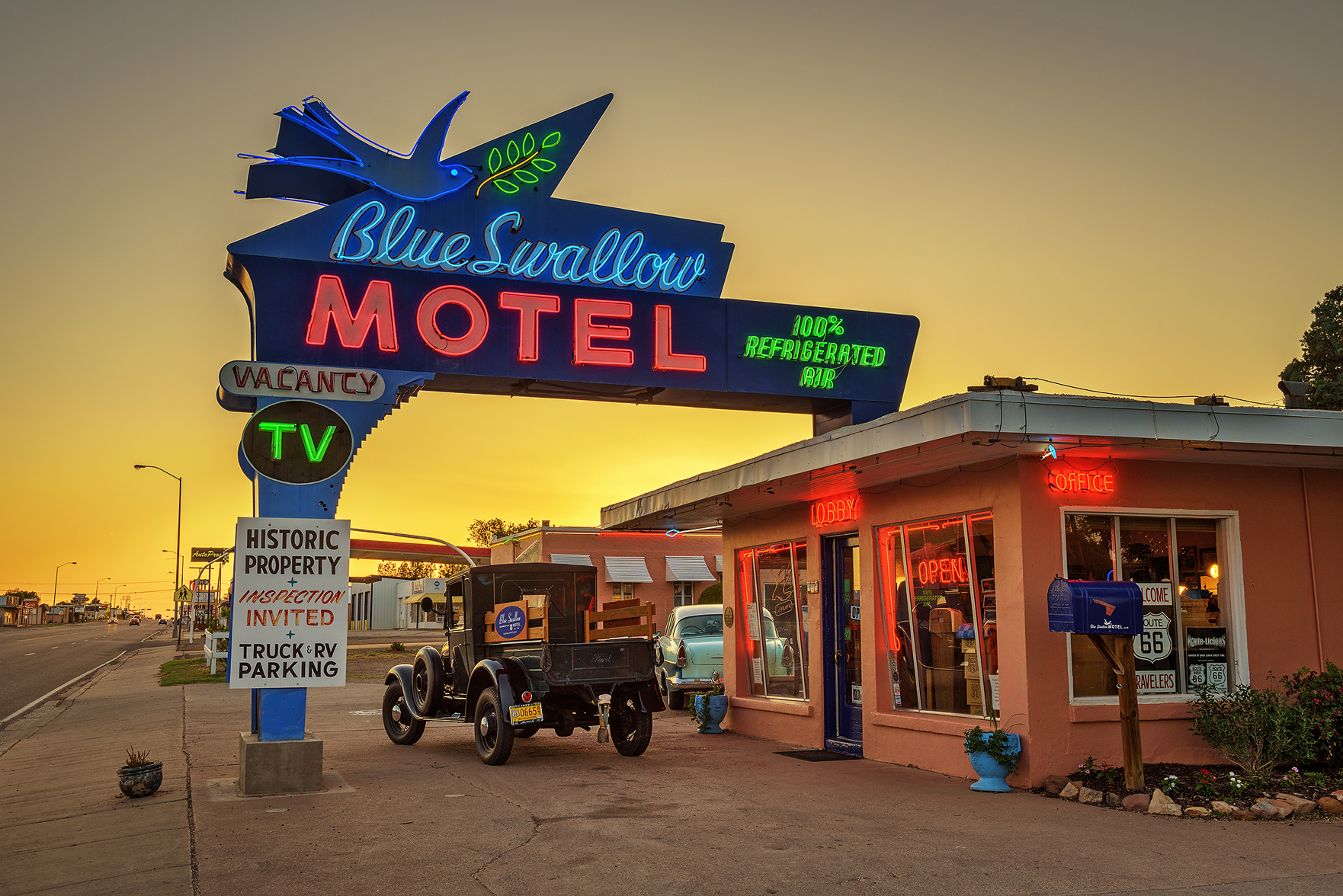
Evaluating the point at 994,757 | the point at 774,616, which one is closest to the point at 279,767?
the point at 994,757

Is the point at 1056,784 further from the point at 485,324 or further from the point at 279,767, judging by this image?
the point at 485,324

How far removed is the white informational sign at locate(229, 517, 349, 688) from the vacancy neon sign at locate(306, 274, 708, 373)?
2.33 meters

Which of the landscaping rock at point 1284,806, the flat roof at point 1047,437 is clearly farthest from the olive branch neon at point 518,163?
the landscaping rock at point 1284,806

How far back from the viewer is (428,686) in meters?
13.2

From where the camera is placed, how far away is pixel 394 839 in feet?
25.6

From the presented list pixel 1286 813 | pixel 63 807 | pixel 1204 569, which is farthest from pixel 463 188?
pixel 1286 813

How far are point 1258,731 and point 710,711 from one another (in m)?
7.45

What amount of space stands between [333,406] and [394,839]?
4541mm

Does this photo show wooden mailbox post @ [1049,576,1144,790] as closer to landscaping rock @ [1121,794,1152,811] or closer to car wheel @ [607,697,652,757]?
landscaping rock @ [1121,794,1152,811]

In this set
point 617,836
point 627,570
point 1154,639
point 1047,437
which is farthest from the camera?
point 627,570

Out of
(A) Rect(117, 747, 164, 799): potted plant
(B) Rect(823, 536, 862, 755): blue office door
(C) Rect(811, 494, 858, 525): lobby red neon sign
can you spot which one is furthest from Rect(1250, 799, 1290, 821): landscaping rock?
(A) Rect(117, 747, 164, 799): potted plant

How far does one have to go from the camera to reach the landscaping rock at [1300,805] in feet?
27.4

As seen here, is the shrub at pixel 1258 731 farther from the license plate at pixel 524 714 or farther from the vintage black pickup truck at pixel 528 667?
the license plate at pixel 524 714

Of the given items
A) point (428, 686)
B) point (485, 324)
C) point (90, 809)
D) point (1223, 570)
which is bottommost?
point (90, 809)
